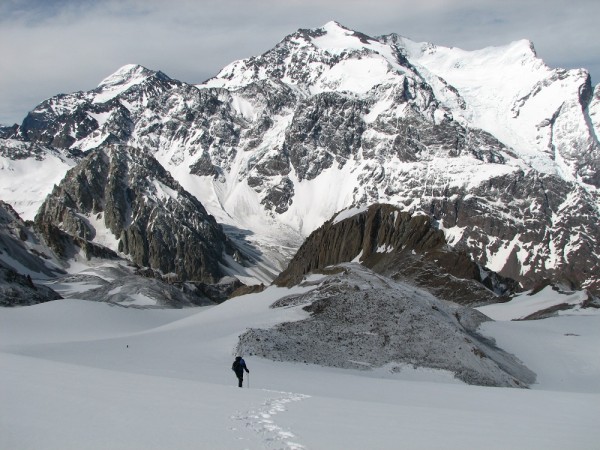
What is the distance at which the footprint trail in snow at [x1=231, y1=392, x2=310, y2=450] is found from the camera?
15523 millimetres

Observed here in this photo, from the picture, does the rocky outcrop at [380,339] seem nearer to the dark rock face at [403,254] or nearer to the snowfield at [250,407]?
the snowfield at [250,407]

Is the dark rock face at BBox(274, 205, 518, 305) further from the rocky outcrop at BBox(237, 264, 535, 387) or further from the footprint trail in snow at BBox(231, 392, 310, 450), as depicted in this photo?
the footprint trail in snow at BBox(231, 392, 310, 450)

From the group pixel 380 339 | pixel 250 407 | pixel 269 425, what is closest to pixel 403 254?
pixel 380 339

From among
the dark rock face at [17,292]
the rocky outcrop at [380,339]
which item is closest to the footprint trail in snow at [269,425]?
the rocky outcrop at [380,339]

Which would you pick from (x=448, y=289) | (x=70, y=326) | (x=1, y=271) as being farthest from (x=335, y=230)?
(x=70, y=326)

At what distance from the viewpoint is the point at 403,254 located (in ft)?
469

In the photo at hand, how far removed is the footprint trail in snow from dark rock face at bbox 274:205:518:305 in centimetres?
9996

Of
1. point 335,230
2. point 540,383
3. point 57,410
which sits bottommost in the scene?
point 540,383

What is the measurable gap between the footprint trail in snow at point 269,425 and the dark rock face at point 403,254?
3935 inches

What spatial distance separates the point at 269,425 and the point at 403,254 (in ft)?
418

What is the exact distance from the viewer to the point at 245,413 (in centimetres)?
1866

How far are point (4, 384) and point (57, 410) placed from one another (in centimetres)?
382

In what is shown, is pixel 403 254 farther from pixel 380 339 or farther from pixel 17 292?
pixel 380 339

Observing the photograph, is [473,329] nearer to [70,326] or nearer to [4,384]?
[70,326]
